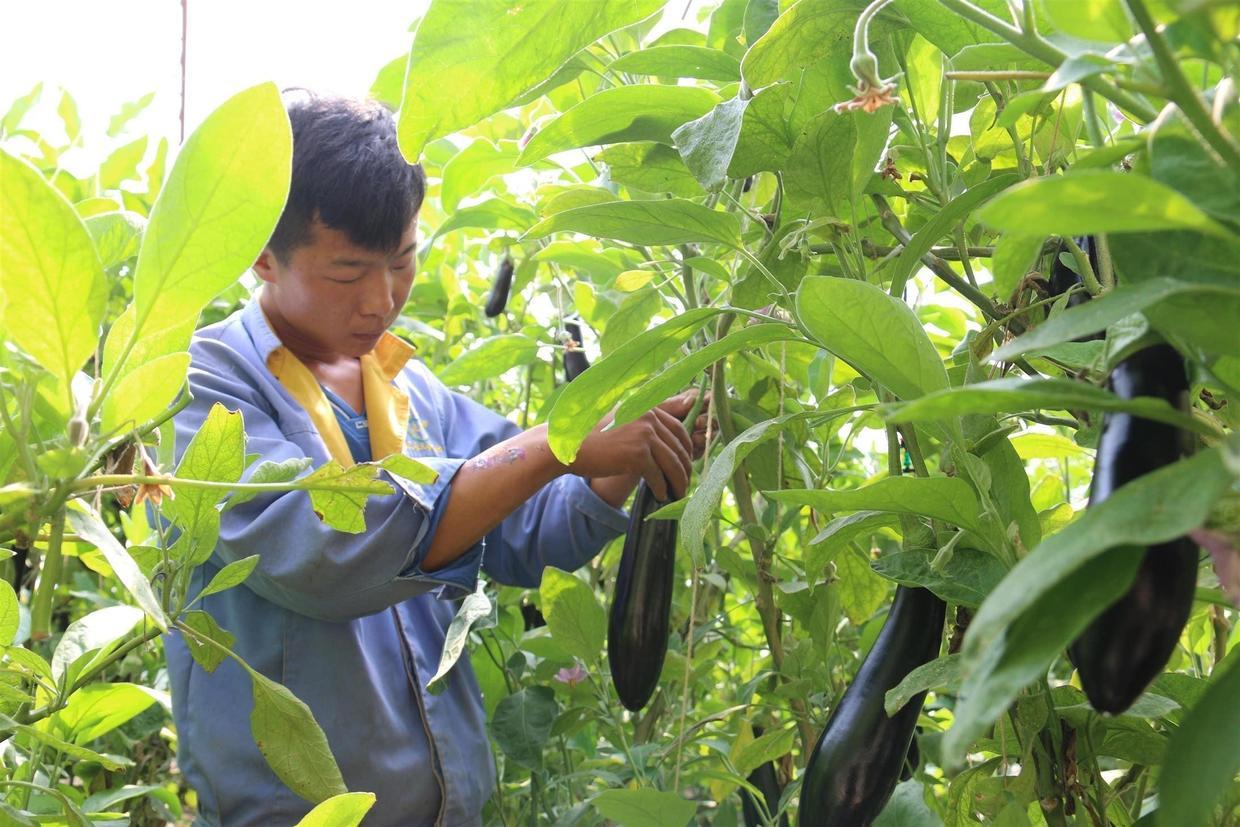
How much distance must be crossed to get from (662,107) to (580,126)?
0.14 ft

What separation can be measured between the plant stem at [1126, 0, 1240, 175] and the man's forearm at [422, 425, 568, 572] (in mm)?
777

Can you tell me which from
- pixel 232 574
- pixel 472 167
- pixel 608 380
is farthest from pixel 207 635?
pixel 472 167

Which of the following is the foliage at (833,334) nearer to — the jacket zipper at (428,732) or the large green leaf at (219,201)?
the large green leaf at (219,201)

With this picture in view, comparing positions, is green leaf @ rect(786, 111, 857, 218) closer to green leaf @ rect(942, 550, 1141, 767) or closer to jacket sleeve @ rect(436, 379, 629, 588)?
green leaf @ rect(942, 550, 1141, 767)

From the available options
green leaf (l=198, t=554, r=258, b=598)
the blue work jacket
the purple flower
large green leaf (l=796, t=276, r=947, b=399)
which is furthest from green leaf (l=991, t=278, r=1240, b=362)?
the purple flower

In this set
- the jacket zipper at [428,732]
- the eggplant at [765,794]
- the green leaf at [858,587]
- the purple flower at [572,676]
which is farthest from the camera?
the jacket zipper at [428,732]

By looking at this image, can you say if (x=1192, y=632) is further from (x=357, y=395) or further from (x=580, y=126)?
(x=357, y=395)

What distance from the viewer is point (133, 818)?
140 cm

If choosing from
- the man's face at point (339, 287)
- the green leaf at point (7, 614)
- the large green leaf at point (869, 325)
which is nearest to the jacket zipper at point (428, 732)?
the man's face at point (339, 287)

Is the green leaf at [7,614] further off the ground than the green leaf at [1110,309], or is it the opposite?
the green leaf at [1110,309]

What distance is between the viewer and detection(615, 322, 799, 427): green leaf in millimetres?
553

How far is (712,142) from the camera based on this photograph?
523 millimetres

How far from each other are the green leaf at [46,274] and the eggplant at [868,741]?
1.13ft

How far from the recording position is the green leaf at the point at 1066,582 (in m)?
0.27
